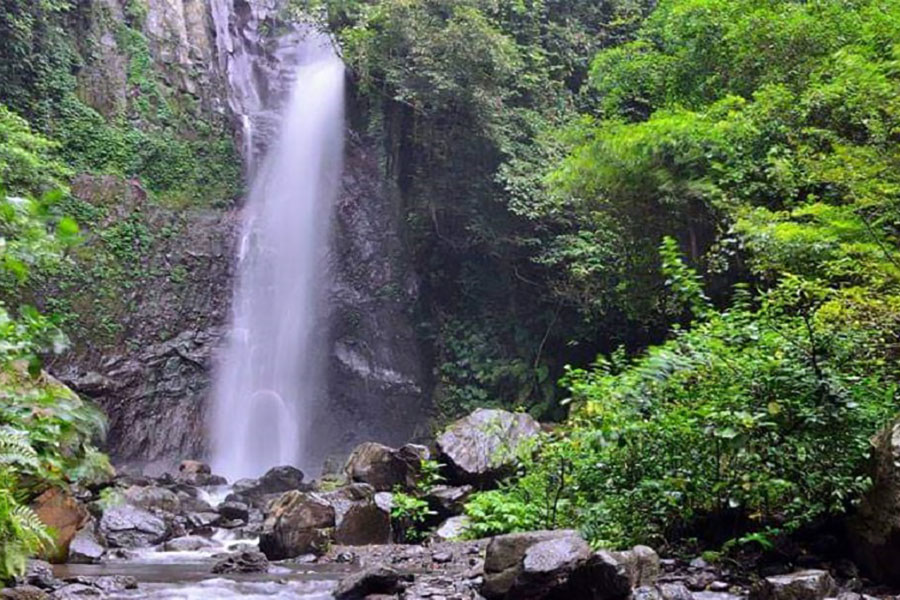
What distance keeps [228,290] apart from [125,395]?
3.83m

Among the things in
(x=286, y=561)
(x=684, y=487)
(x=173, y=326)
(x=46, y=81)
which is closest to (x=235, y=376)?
(x=173, y=326)

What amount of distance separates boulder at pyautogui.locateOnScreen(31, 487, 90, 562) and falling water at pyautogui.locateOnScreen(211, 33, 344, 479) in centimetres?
884

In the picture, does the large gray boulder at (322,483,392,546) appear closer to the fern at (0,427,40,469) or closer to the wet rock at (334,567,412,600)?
the wet rock at (334,567,412,600)

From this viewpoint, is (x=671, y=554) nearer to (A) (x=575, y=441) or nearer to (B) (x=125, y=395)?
(A) (x=575, y=441)

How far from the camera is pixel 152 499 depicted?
11.6m

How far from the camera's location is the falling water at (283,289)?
1811 centimetres

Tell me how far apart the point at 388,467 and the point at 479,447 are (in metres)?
1.66

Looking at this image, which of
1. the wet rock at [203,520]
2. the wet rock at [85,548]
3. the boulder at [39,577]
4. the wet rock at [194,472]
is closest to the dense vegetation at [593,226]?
the boulder at [39,577]

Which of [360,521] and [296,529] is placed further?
[360,521]

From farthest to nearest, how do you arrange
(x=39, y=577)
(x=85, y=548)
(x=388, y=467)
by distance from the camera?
(x=388, y=467), (x=85, y=548), (x=39, y=577)

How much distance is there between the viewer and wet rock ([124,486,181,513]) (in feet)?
36.9

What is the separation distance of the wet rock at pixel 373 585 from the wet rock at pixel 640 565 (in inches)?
81.2

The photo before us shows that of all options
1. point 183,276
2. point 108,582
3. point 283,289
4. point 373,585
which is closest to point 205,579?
point 108,582

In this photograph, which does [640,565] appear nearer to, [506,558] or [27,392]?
[506,558]
